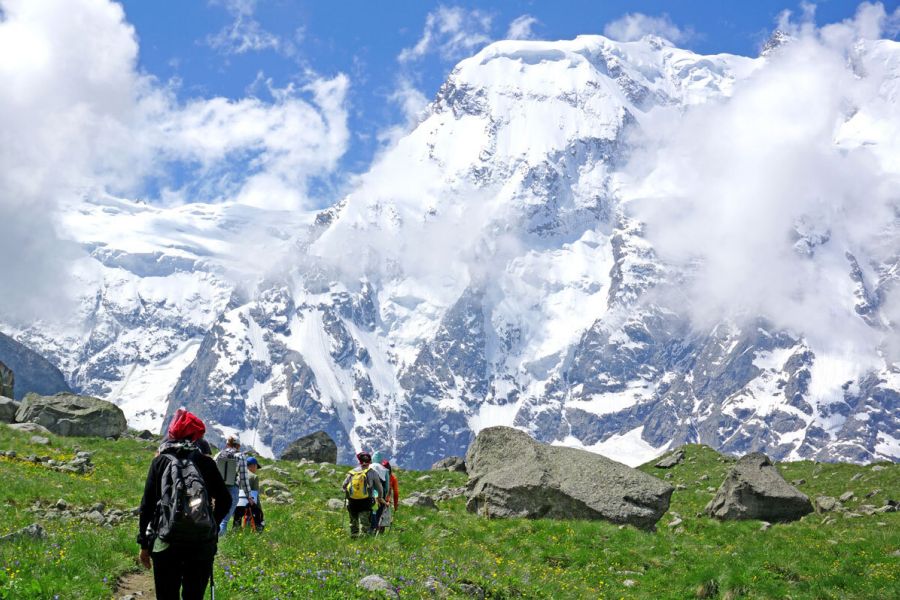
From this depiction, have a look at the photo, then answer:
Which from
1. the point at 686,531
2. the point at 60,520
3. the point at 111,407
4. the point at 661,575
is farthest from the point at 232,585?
the point at 111,407

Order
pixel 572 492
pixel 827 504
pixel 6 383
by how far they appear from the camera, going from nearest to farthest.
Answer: pixel 572 492, pixel 827 504, pixel 6 383

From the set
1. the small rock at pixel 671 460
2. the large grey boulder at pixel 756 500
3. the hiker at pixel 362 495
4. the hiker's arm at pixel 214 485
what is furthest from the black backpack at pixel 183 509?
the small rock at pixel 671 460

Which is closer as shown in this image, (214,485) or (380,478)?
(214,485)

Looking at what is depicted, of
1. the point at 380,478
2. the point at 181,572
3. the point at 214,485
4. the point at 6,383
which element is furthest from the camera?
the point at 6,383

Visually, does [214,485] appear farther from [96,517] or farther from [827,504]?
[827,504]

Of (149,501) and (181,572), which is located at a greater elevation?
(149,501)

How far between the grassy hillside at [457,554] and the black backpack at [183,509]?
3379mm

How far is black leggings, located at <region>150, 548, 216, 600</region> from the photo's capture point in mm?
11648

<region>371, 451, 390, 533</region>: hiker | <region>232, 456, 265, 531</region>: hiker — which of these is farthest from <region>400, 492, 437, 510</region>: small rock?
<region>232, 456, 265, 531</region>: hiker

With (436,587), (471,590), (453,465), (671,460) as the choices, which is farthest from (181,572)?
(671,460)

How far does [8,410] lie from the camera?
158ft

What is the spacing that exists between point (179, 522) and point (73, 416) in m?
40.9

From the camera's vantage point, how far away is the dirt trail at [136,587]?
49.9 ft

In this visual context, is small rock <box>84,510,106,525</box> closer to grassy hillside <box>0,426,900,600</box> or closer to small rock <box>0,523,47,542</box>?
grassy hillside <box>0,426,900,600</box>
